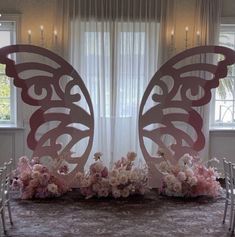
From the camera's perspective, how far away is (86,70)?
20.5 ft

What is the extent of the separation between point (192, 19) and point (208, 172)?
232cm

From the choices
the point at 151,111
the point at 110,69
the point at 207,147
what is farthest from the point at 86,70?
the point at 207,147

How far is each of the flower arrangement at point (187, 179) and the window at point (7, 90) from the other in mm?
2469

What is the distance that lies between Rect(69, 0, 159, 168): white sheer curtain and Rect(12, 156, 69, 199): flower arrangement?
1.11m

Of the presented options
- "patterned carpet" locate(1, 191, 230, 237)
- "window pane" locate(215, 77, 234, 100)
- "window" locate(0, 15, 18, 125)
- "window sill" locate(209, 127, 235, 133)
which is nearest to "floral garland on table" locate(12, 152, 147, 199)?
"patterned carpet" locate(1, 191, 230, 237)

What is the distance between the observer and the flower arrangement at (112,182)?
5.31 metres

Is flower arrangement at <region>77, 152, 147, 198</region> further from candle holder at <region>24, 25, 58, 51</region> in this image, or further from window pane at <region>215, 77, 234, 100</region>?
window pane at <region>215, 77, 234, 100</region>

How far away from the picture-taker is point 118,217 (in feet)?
15.5

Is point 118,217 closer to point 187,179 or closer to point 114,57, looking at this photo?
point 187,179

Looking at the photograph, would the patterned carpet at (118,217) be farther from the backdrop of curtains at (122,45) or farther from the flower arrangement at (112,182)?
the backdrop of curtains at (122,45)

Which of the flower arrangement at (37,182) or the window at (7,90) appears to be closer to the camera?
the flower arrangement at (37,182)

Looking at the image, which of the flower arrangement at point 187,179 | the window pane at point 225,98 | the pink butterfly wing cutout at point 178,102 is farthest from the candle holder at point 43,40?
the window pane at point 225,98

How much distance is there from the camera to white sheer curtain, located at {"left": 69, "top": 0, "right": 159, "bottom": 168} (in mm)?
6180

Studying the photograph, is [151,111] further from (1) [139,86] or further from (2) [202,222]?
(2) [202,222]
